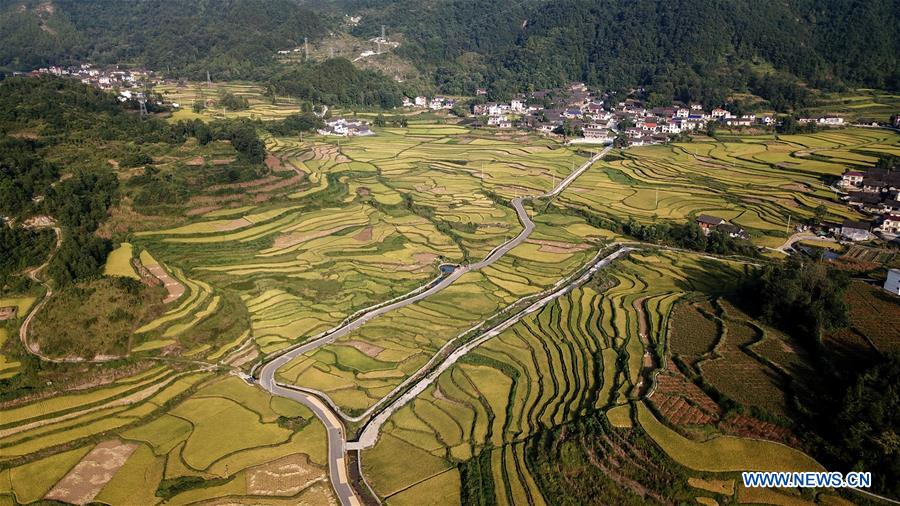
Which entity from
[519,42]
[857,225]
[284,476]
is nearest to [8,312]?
[284,476]

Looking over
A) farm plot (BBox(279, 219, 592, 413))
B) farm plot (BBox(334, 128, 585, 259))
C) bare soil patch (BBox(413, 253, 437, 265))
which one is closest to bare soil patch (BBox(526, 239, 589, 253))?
farm plot (BBox(279, 219, 592, 413))

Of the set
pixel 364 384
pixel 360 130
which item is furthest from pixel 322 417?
pixel 360 130

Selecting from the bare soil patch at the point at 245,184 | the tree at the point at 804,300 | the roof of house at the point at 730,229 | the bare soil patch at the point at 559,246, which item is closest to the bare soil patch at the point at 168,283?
the bare soil patch at the point at 245,184

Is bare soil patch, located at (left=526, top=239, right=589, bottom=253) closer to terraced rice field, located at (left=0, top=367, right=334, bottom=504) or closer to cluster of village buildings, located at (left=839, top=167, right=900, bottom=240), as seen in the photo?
cluster of village buildings, located at (left=839, top=167, right=900, bottom=240)

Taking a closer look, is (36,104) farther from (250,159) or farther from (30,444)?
(30,444)

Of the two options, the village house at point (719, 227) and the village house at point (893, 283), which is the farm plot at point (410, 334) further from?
the village house at point (893, 283)

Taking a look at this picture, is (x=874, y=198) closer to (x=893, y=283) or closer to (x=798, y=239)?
(x=798, y=239)
